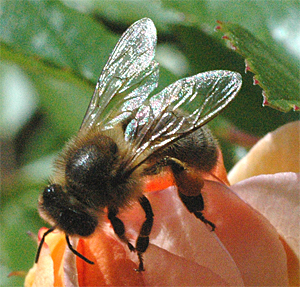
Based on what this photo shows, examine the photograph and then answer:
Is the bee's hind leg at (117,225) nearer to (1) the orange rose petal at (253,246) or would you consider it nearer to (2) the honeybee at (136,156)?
(2) the honeybee at (136,156)

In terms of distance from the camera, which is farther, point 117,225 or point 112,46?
point 112,46

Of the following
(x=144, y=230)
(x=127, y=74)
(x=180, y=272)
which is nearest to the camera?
(x=180, y=272)

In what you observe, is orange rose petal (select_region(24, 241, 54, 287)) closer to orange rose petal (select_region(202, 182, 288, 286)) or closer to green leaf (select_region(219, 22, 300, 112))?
orange rose petal (select_region(202, 182, 288, 286))

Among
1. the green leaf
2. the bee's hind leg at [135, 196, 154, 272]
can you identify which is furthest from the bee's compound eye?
the green leaf

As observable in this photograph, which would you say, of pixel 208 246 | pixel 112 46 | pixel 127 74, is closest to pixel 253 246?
pixel 208 246

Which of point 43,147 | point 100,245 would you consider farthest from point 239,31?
point 43,147

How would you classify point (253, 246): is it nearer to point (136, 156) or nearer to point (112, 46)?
point (136, 156)
